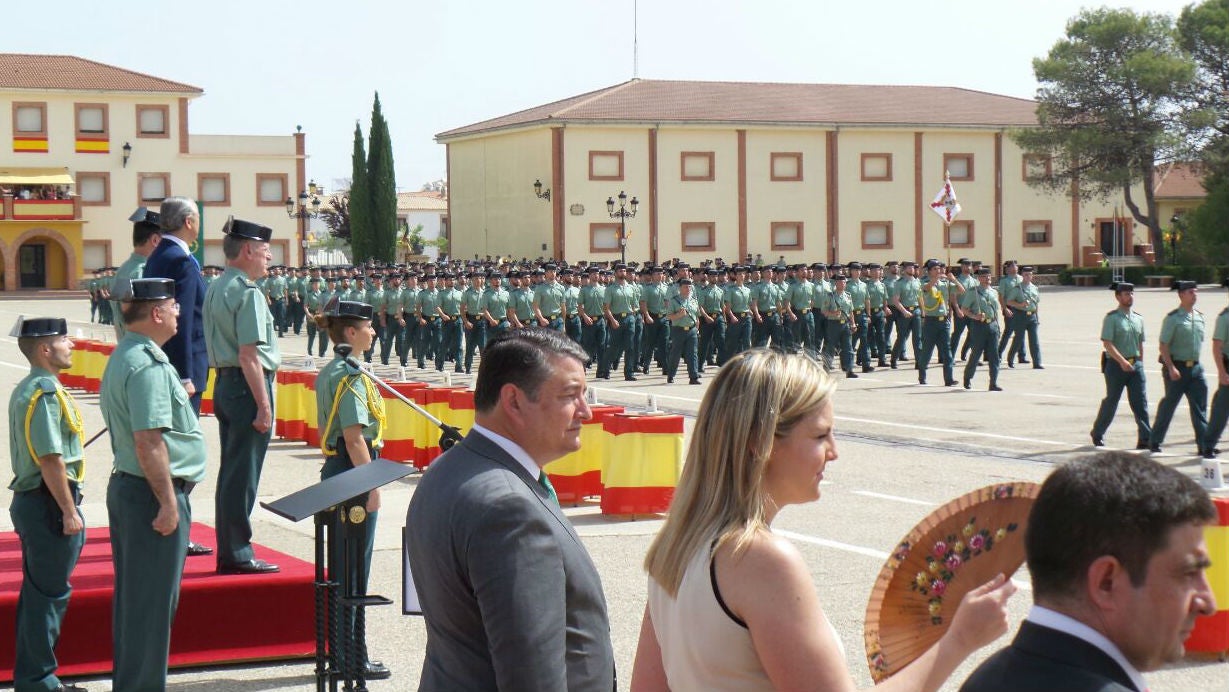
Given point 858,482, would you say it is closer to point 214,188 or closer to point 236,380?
point 236,380

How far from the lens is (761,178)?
228 ft

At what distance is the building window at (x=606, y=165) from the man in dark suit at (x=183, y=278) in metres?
57.9

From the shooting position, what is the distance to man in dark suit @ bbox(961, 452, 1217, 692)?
242 centimetres

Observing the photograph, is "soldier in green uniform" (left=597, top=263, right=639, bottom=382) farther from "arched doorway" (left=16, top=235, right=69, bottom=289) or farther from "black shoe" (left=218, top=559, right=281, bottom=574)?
"arched doorway" (left=16, top=235, right=69, bottom=289)

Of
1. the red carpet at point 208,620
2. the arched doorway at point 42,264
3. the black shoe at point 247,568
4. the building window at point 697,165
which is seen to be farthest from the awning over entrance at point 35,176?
the black shoe at point 247,568

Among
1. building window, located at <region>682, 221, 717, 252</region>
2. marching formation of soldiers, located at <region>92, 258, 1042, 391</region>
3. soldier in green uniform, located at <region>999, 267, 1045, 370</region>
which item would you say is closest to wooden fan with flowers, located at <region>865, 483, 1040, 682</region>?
marching formation of soldiers, located at <region>92, 258, 1042, 391</region>

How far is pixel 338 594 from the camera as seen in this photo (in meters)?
6.31

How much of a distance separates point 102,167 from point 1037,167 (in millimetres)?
42616

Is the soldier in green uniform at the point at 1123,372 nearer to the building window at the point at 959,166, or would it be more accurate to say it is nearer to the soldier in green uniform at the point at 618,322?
the soldier in green uniform at the point at 618,322

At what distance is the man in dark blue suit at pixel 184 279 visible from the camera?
8.77m

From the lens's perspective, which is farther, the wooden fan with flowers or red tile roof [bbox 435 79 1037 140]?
red tile roof [bbox 435 79 1037 140]

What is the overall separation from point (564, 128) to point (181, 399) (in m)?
59.9

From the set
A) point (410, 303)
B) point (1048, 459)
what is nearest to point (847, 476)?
point (1048, 459)

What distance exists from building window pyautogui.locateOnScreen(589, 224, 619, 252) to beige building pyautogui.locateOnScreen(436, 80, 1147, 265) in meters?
0.07
